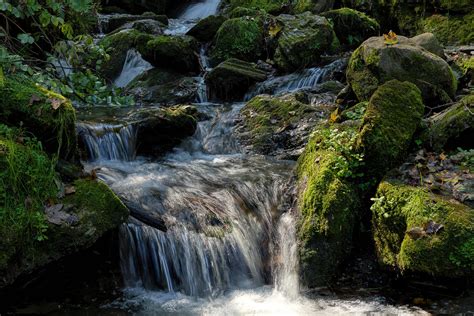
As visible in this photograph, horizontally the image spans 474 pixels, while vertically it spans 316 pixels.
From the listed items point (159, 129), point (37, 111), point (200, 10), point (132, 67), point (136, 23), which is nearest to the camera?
point (37, 111)

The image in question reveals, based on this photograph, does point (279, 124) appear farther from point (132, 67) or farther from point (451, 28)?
point (451, 28)

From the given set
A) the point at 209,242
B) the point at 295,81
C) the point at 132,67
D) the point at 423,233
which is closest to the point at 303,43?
the point at 295,81

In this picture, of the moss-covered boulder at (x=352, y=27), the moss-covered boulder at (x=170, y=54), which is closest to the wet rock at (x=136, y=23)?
the moss-covered boulder at (x=170, y=54)

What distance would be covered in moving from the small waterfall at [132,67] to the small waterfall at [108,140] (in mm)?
4906

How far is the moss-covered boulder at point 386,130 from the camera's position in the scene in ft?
17.4

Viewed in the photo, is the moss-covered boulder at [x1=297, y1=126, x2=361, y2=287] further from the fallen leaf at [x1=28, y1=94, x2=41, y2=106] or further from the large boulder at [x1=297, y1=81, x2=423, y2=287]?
the fallen leaf at [x1=28, y1=94, x2=41, y2=106]

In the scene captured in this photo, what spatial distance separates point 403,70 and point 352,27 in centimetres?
730

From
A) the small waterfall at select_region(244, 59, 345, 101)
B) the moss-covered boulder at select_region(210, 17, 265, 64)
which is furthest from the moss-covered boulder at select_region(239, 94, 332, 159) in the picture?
the moss-covered boulder at select_region(210, 17, 265, 64)

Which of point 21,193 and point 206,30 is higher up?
point 206,30

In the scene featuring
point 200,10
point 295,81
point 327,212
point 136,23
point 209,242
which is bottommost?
point 209,242

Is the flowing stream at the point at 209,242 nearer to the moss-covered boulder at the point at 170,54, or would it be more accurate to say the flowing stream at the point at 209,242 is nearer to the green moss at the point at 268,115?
the green moss at the point at 268,115

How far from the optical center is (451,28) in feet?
44.0

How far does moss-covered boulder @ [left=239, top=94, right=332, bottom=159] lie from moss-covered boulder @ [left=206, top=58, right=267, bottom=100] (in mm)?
1764

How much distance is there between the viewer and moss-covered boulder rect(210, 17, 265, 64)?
1333 cm
